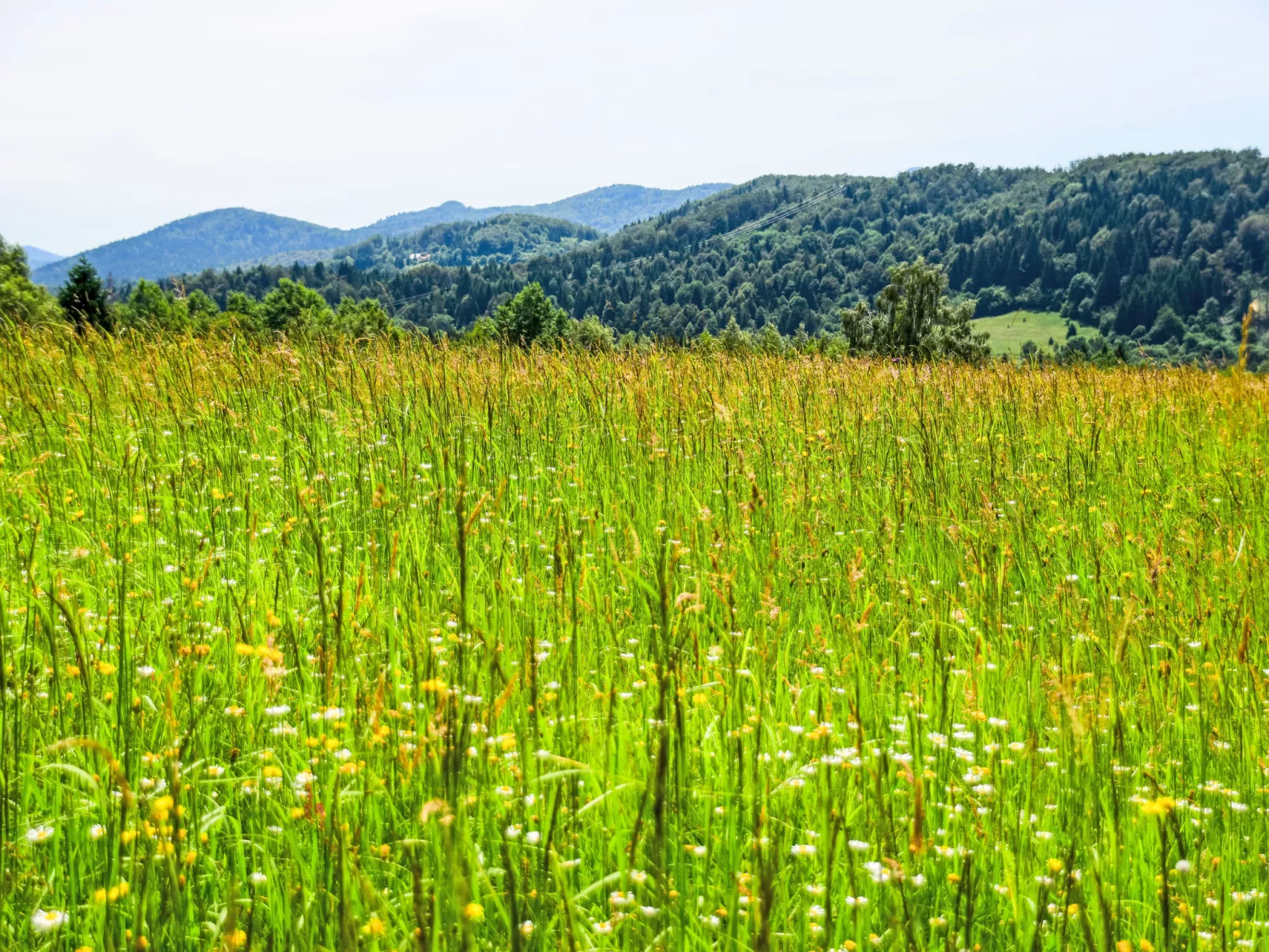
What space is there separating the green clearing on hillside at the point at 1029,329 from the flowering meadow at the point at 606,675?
15667cm

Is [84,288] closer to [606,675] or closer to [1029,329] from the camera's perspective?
[606,675]

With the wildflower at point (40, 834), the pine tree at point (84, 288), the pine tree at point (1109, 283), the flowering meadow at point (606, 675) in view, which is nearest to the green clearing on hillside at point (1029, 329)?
the pine tree at point (1109, 283)

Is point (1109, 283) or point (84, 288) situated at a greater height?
point (1109, 283)

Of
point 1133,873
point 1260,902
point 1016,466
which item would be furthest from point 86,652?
point 1016,466

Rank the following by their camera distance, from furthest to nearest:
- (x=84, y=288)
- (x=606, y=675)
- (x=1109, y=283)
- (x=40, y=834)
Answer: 1. (x=1109, y=283)
2. (x=84, y=288)
3. (x=606, y=675)
4. (x=40, y=834)

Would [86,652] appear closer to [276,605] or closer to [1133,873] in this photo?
[276,605]

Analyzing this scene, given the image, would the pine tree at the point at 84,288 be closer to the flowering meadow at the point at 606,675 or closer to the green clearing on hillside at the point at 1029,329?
the flowering meadow at the point at 606,675

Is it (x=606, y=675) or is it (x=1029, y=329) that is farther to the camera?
(x=1029, y=329)

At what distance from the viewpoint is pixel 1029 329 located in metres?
164

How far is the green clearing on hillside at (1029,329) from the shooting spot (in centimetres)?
15362

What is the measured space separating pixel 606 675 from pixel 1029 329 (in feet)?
595

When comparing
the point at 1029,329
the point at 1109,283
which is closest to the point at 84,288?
the point at 1029,329

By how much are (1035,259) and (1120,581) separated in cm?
21489

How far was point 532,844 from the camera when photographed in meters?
1.72
